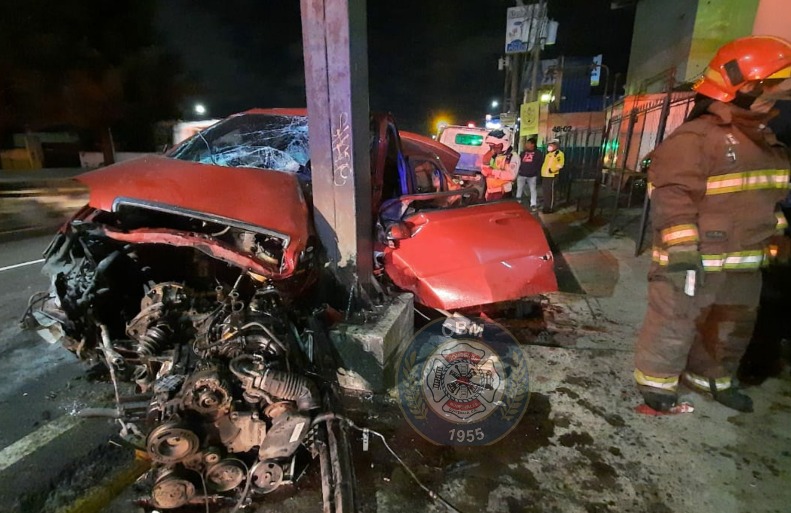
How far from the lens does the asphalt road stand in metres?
2.05

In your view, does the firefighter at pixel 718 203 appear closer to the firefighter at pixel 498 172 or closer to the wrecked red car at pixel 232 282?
the wrecked red car at pixel 232 282

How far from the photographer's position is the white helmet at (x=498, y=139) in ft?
33.4

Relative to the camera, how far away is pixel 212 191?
2.50m

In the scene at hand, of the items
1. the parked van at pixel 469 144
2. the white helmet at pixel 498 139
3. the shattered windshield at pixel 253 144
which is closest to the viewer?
the shattered windshield at pixel 253 144

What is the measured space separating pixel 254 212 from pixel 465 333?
6.25 ft

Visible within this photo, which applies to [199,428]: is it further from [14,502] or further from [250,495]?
[14,502]

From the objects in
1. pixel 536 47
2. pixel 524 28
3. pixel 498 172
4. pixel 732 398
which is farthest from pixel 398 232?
pixel 524 28

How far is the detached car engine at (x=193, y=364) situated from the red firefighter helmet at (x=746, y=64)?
272 cm

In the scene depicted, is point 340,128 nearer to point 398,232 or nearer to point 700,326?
point 398,232

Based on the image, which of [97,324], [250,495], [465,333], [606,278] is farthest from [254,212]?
[606,278]

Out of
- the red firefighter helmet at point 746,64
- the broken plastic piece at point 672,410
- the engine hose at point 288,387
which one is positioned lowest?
the broken plastic piece at point 672,410

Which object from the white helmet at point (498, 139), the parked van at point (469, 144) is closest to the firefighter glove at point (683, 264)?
the white helmet at point (498, 139)

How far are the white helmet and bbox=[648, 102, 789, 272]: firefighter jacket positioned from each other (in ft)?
26.6

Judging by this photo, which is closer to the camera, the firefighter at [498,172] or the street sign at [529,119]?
the firefighter at [498,172]
